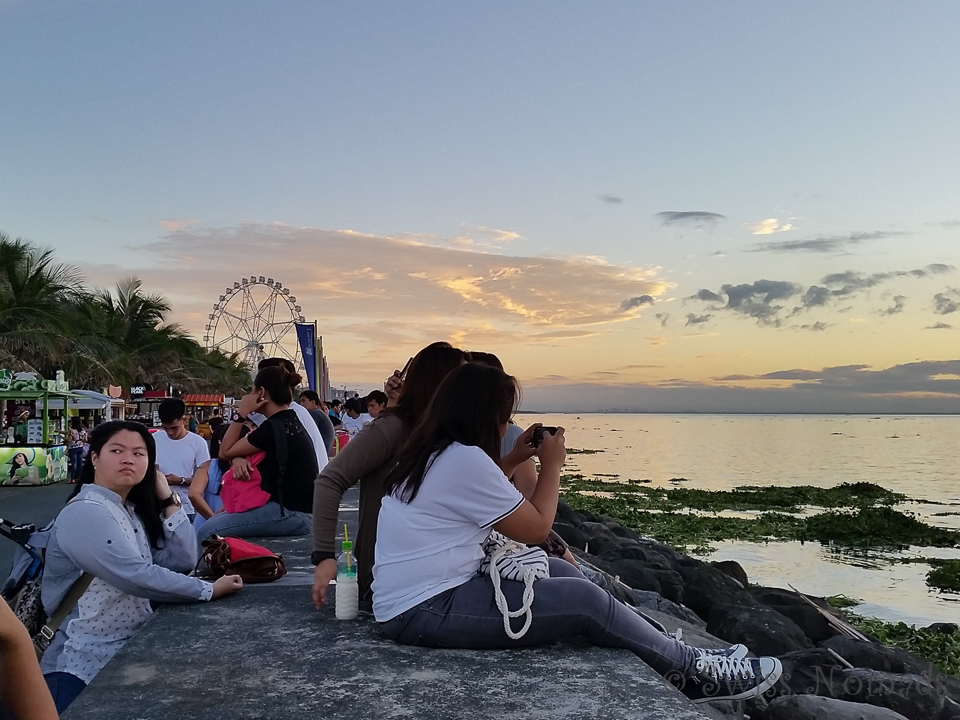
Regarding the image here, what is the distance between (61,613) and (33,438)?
18776mm

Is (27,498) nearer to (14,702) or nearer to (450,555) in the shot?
(450,555)

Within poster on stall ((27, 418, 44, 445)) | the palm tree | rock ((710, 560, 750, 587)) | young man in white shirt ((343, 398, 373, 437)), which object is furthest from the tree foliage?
rock ((710, 560, 750, 587))

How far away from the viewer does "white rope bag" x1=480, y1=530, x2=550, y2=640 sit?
352 cm

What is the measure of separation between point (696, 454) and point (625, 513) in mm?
34175

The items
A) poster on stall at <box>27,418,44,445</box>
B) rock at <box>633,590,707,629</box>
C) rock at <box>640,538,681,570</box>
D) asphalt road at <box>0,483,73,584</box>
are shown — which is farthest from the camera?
poster on stall at <box>27,418,44,445</box>

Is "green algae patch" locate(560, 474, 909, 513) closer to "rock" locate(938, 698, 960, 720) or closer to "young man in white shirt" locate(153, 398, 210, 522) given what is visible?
"young man in white shirt" locate(153, 398, 210, 522)

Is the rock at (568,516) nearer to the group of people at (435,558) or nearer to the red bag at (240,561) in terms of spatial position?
the red bag at (240,561)

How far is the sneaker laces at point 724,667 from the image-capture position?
351 centimetres

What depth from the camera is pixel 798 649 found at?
6.67 m

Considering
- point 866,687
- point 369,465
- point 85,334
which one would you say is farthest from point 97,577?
point 85,334

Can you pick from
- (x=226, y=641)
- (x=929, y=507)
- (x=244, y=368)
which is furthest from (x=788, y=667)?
(x=244, y=368)

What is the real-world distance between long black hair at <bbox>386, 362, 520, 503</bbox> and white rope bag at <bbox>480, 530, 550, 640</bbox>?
42cm

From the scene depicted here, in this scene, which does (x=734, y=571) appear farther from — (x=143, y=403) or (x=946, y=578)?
(x=143, y=403)

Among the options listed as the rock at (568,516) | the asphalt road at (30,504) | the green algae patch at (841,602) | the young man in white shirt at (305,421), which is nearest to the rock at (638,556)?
the green algae patch at (841,602)
